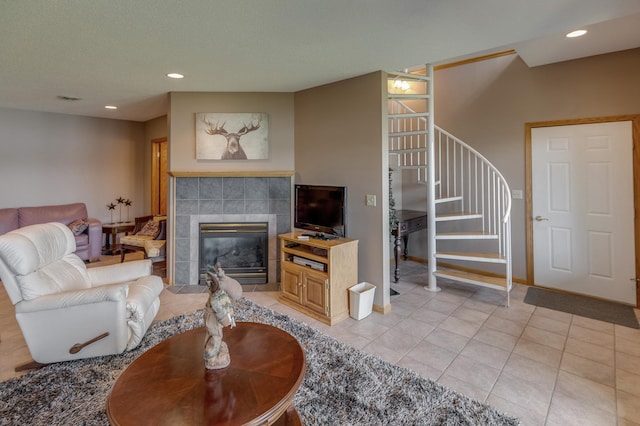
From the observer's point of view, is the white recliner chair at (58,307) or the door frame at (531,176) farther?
the door frame at (531,176)

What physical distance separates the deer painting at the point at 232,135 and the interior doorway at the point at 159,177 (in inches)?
99.5

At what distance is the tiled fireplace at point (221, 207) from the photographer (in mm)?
4281

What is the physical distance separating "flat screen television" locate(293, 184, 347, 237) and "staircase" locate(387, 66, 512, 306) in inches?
44.9

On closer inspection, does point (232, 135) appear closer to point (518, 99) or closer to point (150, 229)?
point (150, 229)

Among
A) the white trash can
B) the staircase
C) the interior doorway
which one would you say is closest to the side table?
the interior doorway

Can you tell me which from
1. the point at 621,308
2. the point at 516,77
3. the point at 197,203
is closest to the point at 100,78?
the point at 197,203

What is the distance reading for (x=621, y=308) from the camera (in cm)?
343

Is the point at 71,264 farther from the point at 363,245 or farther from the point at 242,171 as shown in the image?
the point at 363,245

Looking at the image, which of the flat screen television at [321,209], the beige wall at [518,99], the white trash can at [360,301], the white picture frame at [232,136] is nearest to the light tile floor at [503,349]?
the white trash can at [360,301]

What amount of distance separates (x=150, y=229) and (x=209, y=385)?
418 cm

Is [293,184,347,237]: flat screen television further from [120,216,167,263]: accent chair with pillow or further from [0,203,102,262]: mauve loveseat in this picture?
[0,203,102,262]: mauve loveseat

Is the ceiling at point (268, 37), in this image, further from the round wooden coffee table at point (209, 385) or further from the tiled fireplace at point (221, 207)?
the round wooden coffee table at point (209, 385)

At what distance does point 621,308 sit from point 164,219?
5.81 meters

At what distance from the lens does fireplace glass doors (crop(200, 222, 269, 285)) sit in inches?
169
